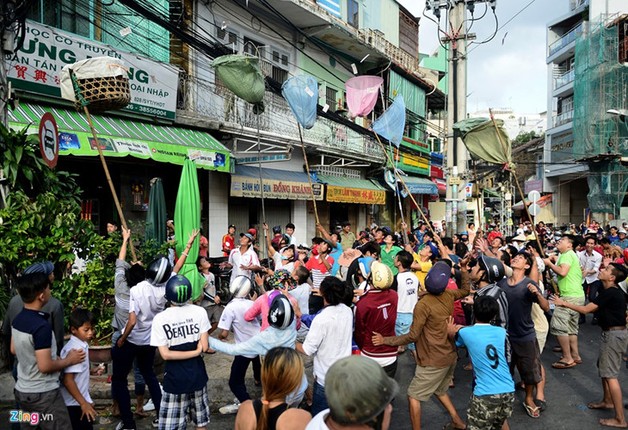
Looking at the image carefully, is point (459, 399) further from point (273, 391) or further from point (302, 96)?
point (302, 96)

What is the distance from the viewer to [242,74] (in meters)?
8.03

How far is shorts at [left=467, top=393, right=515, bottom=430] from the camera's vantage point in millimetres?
3928

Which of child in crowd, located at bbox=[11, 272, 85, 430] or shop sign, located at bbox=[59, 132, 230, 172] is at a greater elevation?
shop sign, located at bbox=[59, 132, 230, 172]

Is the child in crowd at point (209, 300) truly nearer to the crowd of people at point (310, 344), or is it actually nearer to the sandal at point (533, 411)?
the crowd of people at point (310, 344)

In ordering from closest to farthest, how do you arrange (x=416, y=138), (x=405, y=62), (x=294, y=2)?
(x=294, y=2) < (x=405, y=62) < (x=416, y=138)

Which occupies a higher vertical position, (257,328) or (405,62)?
(405,62)

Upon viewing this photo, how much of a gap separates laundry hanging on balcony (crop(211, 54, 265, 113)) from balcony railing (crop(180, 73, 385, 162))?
1844 mm

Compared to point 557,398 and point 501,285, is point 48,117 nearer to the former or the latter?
point 501,285

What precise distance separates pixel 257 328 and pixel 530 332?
2942 mm

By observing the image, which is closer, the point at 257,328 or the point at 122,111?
the point at 257,328

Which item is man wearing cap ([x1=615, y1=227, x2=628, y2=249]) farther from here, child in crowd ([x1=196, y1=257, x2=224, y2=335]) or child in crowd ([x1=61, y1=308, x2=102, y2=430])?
child in crowd ([x1=61, y1=308, x2=102, y2=430])

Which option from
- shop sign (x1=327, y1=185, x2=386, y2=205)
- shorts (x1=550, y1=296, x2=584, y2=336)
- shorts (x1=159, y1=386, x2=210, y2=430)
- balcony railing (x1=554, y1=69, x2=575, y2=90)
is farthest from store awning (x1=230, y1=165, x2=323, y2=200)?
balcony railing (x1=554, y1=69, x2=575, y2=90)

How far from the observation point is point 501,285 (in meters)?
5.57

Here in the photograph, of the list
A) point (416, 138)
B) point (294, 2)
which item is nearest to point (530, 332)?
point (294, 2)
